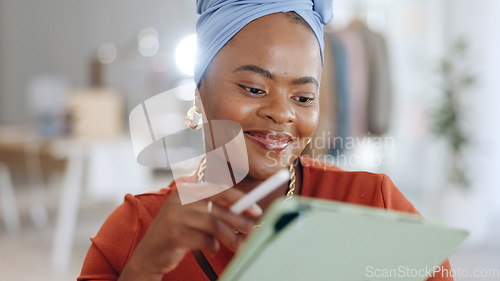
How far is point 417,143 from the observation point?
15.7ft

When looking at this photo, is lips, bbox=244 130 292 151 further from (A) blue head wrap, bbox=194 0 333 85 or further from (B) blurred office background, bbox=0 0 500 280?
(B) blurred office background, bbox=0 0 500 280

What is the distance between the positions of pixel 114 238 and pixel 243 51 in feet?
1.28

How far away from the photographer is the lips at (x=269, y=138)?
2.66 feet

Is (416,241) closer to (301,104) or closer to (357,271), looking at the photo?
(357,271)

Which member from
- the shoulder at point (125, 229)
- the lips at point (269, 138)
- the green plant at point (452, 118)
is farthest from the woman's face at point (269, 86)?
the green plant at point (452, 118)

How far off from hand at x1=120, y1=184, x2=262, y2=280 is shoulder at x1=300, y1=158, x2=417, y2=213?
358 millimetres

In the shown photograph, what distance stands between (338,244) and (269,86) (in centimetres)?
33

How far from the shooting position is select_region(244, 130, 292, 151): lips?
810mm

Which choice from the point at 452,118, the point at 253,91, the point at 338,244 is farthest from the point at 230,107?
the point at 452,118

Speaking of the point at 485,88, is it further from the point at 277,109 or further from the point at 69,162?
the point at 277,109

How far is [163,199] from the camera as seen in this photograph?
94cm

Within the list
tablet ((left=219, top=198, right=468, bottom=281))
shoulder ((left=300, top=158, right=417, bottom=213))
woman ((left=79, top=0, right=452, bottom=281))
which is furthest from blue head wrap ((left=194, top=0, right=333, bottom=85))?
tablet ((left=219, top=198, right=468, bottom=281))

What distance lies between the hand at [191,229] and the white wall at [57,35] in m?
5.66

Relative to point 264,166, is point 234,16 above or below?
above
